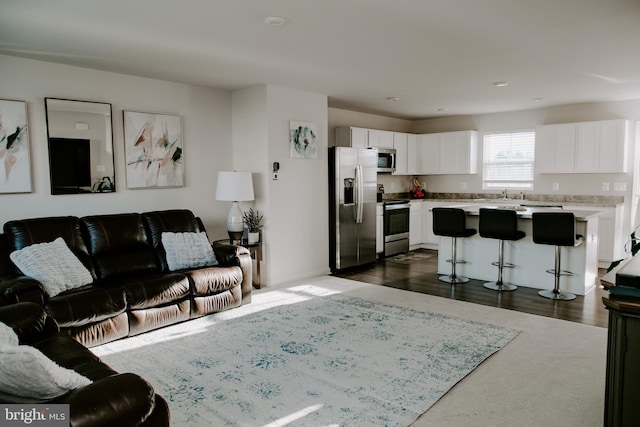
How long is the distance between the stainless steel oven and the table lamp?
2.86 metres

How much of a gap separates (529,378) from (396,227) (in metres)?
4.58

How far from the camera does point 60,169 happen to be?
14.0 feet

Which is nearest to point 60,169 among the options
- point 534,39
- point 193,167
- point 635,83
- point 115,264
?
point 115,264

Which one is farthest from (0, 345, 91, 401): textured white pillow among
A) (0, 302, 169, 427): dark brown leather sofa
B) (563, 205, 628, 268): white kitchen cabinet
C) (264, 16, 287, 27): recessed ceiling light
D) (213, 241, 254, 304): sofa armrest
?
(563, 205, 628, 268): white kitchen cabinet

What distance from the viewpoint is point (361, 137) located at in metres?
7.05

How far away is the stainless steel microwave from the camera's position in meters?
7.48

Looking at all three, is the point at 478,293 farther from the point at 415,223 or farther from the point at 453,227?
the point at 415,223

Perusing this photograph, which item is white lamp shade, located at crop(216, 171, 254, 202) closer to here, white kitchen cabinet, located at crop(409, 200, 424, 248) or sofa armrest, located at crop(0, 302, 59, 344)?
sofa armrest, located at crop(0, 302, 59, 344)

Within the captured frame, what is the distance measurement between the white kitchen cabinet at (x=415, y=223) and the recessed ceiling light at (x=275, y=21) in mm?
5235

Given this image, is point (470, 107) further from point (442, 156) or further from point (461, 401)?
point (461, 401)

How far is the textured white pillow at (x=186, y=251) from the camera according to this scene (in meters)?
4.37

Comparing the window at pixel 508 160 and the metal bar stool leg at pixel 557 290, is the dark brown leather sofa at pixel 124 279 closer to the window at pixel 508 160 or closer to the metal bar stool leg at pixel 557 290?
the metal bar stool leg at pixel 557 290

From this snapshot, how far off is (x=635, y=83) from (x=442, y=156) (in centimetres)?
335

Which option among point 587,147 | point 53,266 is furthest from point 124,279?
point 587,147
